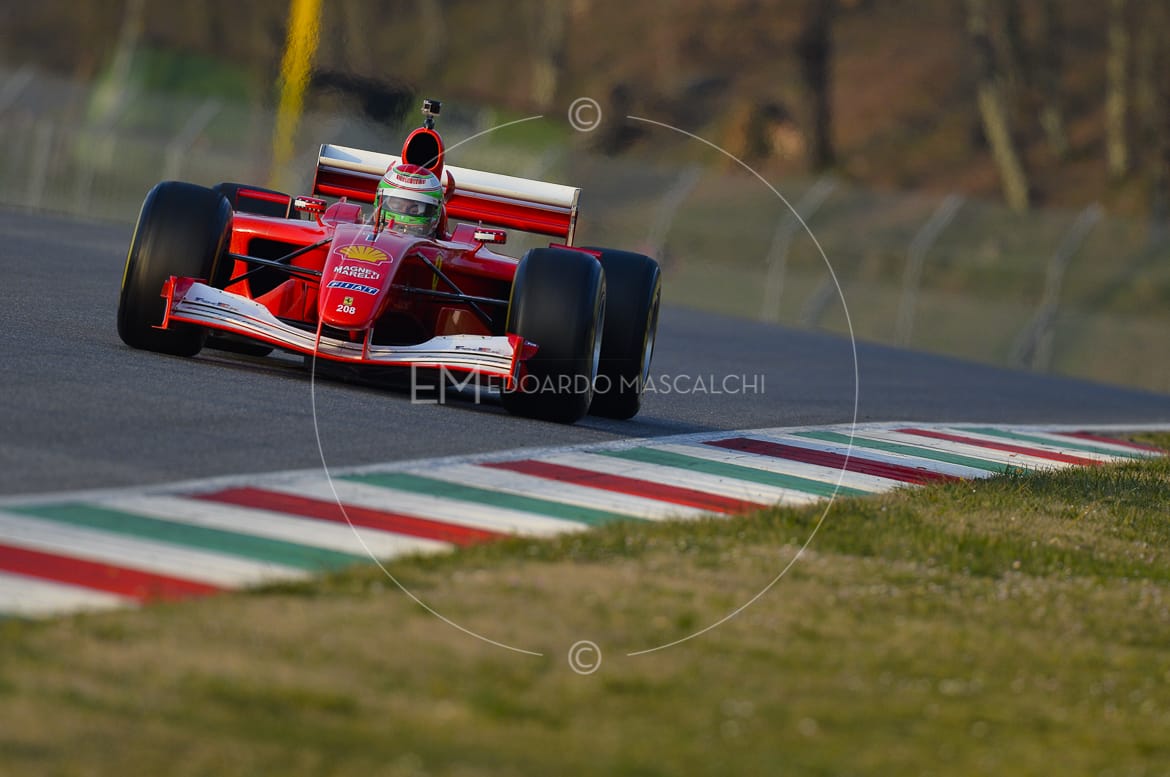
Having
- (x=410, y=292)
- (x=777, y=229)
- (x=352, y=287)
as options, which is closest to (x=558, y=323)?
(x=410, y=292)

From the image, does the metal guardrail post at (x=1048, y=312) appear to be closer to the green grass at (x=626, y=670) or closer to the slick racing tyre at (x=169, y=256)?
the slick racing tyre at (x=169, y=256)

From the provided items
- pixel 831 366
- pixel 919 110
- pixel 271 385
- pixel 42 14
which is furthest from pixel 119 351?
pixel 42 14

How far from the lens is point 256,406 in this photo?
854 cm

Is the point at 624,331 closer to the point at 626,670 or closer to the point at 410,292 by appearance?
the point at 410,292

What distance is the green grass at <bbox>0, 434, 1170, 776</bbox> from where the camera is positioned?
3992mm

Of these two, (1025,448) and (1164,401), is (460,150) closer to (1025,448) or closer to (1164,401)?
(1164,401)

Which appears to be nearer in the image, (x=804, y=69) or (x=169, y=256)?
(x=169, y=256)

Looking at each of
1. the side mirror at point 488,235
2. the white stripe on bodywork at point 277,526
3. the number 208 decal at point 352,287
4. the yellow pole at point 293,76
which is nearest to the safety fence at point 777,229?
the yellow pole at point 293,76

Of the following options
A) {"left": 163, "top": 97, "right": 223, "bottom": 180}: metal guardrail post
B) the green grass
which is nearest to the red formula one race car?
the green grass

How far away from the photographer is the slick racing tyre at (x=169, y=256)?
31.7ft

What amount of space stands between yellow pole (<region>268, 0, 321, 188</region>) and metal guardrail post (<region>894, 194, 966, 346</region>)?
30.3ft

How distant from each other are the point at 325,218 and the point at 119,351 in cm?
147

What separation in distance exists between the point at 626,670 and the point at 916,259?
22.9 m

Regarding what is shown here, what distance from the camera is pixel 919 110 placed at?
4819cm
